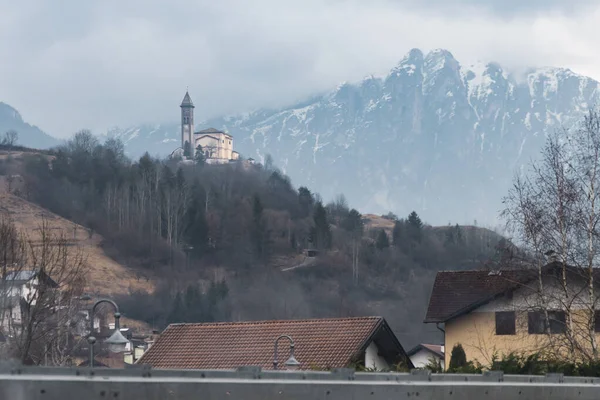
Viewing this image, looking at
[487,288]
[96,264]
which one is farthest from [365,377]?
[96,264]

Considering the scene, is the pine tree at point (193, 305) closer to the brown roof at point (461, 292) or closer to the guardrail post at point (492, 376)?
the brown roof at point (461, 292)

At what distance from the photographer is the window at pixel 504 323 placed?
49000 millimetres

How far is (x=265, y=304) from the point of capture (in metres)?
162

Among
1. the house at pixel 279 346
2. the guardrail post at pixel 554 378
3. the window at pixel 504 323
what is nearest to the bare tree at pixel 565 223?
the house at pixel 279 346

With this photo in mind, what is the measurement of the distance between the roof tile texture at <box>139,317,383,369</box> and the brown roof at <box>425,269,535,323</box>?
7775 millimetres

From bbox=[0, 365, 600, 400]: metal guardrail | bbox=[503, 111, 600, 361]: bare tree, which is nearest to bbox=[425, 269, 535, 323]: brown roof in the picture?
bbox=[503, 111, 600, 361]: bare tree

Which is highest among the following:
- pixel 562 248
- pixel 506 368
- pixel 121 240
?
pixel 121 240

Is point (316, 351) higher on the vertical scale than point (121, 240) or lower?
lower

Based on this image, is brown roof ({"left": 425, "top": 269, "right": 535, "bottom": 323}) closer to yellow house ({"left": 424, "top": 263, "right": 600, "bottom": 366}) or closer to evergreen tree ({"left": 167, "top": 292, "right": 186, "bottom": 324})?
yellow house ({"left": 424, "top": 263, "right": 600, "bottom": 366})

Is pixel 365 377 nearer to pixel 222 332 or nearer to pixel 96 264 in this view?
pixel 222 332

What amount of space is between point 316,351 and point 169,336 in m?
6.65

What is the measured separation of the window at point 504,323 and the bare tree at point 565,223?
809 cm

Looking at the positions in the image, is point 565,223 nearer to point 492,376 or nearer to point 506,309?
point 506,309

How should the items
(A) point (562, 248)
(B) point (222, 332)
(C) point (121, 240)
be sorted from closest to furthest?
(A) point (562, 248), (B) point (222, 332), (C) point (121, 240)
